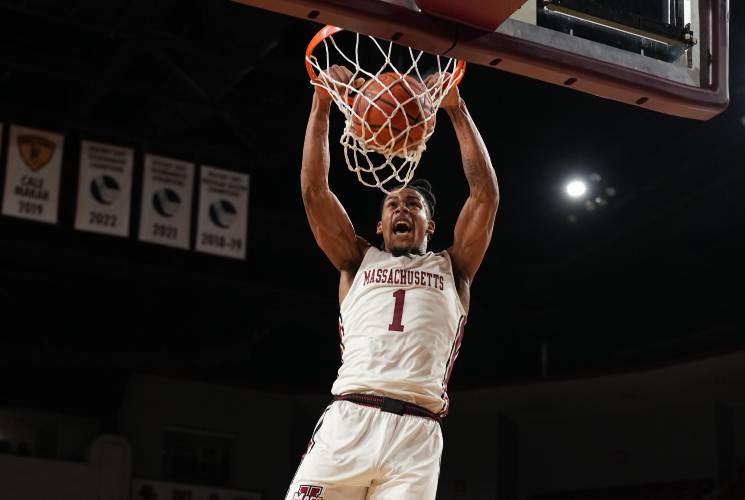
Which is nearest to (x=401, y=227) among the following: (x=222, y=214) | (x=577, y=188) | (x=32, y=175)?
(x=32, y=175)

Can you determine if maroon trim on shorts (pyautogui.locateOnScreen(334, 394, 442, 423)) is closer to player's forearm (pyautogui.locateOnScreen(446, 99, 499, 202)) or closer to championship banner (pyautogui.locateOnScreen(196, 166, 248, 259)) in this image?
player's forearm (pyautogui.locateOnScreen(446, 99, 499, 202))

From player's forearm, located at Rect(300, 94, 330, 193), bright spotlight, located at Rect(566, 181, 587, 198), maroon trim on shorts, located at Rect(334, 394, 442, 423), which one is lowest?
maroon trim on shorts, located at Rect(334, 394, 442, 423)

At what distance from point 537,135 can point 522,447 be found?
5.21m

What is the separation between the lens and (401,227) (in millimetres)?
5215

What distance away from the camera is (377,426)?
4.75m

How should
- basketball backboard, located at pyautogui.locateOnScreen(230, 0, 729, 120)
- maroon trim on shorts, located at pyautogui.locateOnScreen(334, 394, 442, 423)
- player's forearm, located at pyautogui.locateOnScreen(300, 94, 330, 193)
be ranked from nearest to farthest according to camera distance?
basketball backboard, located at pyautogui.locateOnScreen(230, 0, 729, 120), maroon trim on shorts, located at pyautogui.locateOnScreen(334, 394, 442, 423), player's forearm, located at pyautogui.locateOnScreen(300, 94, 330, 193)

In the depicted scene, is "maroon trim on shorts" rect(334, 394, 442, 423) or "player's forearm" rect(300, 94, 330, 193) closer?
"maroon trim on shorts" rect(334, 394, 442, 423)

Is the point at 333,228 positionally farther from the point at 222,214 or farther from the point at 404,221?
the point at 222,214

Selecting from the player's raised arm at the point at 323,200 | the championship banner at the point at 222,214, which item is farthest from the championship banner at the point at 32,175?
the player's raised arm at the point at 323,200

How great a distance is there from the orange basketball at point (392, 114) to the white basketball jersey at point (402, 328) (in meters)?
0.47

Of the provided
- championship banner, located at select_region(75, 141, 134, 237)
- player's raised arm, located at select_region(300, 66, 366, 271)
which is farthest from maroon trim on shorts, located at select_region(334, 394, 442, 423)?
championship banner, located at select_region(75, 141, 134, 237)

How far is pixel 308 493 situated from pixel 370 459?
0.26 metres

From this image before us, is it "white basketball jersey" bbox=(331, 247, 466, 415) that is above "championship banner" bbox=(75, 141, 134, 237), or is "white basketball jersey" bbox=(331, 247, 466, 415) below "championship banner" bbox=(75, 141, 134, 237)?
below

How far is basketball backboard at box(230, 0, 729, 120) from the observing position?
4.47 m
